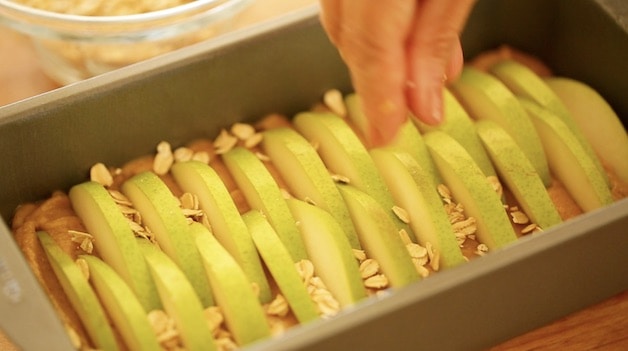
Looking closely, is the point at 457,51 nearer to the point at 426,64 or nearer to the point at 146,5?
the point at 426,64

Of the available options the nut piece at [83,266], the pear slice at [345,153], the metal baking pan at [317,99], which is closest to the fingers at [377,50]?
the metal baking pan at [317,99]

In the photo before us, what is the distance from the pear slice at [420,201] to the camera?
974mm

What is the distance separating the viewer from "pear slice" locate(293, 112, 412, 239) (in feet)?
3.37

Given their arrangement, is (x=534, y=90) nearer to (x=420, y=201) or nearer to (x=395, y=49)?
(x=420, y=201)

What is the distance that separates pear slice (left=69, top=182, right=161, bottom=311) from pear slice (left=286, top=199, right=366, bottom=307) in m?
0.18

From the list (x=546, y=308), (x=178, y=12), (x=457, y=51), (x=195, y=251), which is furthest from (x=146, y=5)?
(x=546, y=308)

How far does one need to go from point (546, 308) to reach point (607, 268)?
0.08 metres

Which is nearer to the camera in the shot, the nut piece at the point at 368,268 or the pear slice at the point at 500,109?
the nut piece at the point at 368,268

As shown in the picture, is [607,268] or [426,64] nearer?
[426,64]

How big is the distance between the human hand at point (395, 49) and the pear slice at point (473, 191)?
26 cm

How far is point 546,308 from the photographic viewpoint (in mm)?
948

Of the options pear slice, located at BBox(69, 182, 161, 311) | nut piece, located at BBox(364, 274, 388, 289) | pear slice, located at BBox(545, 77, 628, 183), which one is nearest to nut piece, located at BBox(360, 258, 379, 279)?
nut piece, located at BBox(364, 274, 388, 289)

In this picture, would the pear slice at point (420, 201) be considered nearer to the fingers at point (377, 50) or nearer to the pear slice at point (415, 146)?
the pear slice at point (415, 146)

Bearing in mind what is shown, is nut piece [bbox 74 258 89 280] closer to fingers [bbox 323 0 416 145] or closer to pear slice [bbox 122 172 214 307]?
pear slice [bbox 122 172 214 307]
